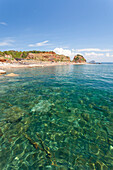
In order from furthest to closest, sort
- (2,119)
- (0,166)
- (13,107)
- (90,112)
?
(13,107)
(90,112)
(2,119)
(0,166)

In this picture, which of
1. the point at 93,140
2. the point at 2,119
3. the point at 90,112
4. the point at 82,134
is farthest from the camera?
the point at 90,112

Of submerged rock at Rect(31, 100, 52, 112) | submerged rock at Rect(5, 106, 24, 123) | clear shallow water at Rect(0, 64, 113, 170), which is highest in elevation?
submerged rock at Rect(5, 106, 24, 123)

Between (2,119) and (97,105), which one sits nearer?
(2,119)

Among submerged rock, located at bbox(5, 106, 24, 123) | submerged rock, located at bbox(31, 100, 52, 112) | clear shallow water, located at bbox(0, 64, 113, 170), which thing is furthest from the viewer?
submerged rock, located at bbox(31, 100, 52, 112)

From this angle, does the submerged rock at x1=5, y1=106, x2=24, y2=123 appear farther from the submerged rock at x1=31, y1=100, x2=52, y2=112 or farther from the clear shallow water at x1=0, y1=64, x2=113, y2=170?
the submerged rock at x1=31, y1=100, x2=52, y2=112

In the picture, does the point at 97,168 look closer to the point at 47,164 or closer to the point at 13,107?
the point at 47,164

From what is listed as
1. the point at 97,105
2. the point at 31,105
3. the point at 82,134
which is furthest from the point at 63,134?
the point at 97,105

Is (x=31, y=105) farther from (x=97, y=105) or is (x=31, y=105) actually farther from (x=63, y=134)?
(x=97, y=105)

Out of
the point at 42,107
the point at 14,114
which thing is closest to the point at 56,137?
the point at 42,107

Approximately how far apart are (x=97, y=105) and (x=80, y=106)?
167cm

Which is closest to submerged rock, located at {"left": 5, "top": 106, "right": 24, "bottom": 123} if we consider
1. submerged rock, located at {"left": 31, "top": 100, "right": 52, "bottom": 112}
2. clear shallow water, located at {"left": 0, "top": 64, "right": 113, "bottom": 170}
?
clear shallow water, located at {"left": 0, "top": 64, "right": 113, "bottom": 170}

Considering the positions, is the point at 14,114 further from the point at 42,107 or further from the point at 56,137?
the point at 56,137

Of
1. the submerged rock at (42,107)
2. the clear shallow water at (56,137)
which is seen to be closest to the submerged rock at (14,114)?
the clear shallow water at (56,137)

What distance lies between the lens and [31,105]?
7.20 m
